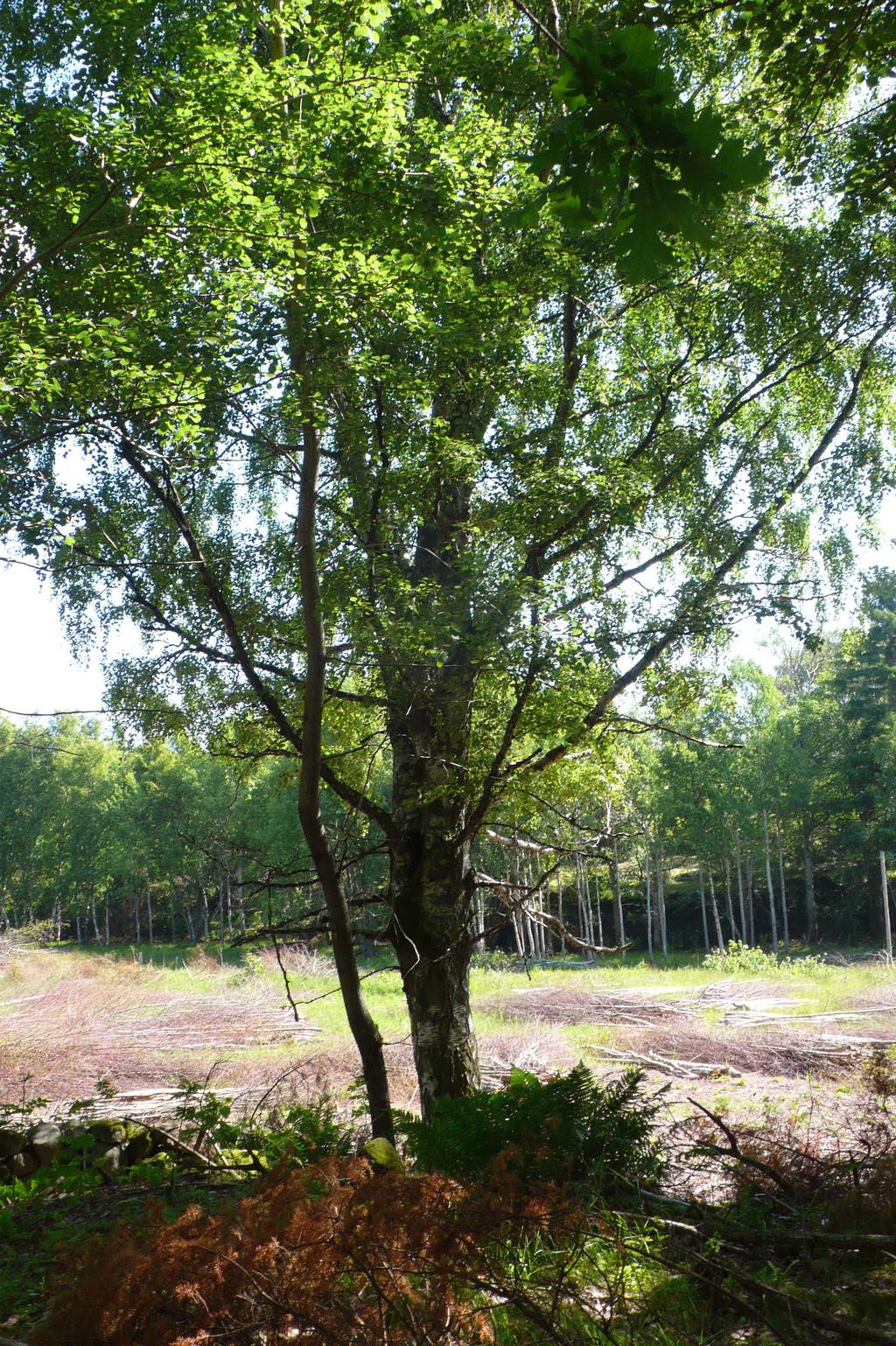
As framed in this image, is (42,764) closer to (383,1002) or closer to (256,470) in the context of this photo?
(383,1002)

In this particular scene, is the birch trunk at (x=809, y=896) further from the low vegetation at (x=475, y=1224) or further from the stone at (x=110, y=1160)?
the stone at (x=110, y=1160)

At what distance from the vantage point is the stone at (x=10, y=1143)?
670cm

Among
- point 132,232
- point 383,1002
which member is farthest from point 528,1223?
point 383,1002

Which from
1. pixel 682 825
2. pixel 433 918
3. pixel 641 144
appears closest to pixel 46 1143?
pixel 433 918

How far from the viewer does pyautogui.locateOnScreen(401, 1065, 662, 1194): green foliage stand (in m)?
4.26

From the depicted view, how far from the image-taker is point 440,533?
8117 mm

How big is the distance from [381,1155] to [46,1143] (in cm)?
375

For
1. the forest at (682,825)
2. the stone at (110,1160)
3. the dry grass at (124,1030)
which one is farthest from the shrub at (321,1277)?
the forest at (682,825)

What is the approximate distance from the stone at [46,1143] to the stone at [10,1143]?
0.06 meters

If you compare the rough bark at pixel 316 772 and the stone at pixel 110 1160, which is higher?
the rough bark at pixel 316 772

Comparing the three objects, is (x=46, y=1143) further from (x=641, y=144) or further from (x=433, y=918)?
(x=641, y=144)

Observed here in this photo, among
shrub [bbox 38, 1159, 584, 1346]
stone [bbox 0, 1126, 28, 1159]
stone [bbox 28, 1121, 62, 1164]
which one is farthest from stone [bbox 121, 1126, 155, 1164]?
shrub [bbox 38, 1159, 584, 1346]

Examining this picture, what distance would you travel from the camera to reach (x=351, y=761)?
339 inches

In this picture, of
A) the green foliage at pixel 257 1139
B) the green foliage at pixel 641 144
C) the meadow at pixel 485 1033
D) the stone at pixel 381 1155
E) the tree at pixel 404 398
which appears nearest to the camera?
the green foliage at pixel 641 144
